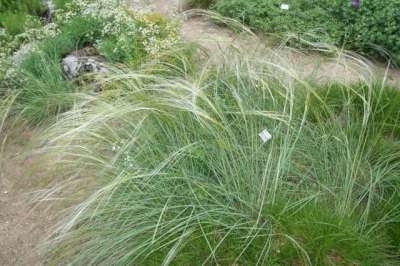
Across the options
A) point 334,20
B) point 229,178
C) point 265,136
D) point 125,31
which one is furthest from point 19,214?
point 334,20

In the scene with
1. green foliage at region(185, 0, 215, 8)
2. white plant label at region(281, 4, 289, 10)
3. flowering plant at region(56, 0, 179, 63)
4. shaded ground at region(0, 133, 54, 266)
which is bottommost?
shaded ground at region(0, 133, 54, 266)

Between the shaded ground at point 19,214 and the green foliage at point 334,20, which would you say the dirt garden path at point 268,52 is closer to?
the green foliage at point 334,20

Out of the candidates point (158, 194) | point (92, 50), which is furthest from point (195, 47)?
point (158, 194)

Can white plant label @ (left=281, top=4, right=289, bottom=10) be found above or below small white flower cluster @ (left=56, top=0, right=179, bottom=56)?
below

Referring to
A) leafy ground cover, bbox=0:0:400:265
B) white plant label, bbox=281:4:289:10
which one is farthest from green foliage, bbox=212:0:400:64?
leafy ground cover, bbox=0:0:400:265

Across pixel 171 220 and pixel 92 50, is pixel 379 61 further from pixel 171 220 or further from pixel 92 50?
pixel 171 220

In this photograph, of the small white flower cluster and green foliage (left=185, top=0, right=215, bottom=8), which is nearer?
the small white flower cluster

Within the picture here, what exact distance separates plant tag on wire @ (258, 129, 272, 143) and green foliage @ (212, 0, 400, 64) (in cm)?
167

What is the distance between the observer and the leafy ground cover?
257 centimetres

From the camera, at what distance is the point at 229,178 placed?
9.14 feet

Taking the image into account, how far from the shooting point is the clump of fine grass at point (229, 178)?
8.41 ft

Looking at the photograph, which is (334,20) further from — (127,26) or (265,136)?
(265,136)

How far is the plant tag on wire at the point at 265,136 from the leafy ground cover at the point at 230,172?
0.04 metres

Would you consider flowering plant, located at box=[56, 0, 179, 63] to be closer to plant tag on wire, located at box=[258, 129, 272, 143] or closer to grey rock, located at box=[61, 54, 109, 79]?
grey rock, located at box=[61, 54, 109, 79]
